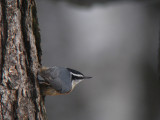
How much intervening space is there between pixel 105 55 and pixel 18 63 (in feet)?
8.23

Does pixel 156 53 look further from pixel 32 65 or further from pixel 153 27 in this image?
pixel 32 65

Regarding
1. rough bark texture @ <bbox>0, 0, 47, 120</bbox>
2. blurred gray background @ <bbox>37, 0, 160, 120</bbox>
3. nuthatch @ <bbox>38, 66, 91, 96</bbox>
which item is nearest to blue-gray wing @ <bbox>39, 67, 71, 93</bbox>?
nuthatch @ <bbox>38, 66, 91, 96</bbox>

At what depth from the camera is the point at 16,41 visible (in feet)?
5.64

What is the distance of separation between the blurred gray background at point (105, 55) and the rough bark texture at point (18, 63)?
188cm

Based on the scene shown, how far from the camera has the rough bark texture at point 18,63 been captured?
167 cm

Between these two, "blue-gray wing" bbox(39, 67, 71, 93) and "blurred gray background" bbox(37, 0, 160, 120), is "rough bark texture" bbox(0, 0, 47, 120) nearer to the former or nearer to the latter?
"blue-gray wing" bbox(39, 67, 71, 93)

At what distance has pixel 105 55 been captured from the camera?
4.14 m

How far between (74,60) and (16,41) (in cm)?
233

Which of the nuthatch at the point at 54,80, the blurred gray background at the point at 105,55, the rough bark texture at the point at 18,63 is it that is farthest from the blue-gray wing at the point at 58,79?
the blurred gray background at the point at 105,55

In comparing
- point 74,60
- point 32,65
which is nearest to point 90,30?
point 74,60

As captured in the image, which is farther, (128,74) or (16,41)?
(128,74)

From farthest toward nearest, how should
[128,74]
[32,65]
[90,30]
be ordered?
[128,74]
[90,30]
[32,65]

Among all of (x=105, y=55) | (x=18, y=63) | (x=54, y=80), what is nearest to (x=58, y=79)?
(x=54, y=80)

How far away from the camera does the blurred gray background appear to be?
12.8 feet
